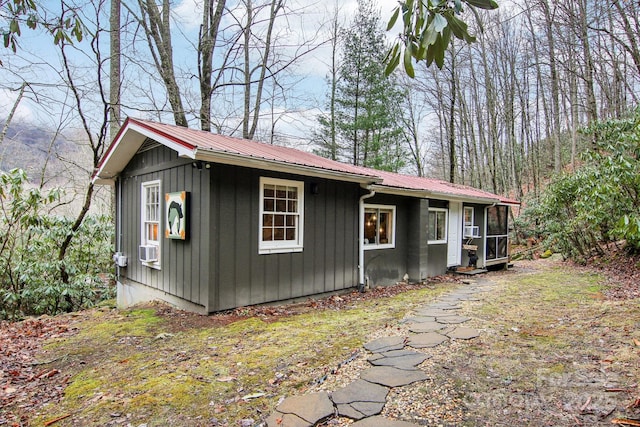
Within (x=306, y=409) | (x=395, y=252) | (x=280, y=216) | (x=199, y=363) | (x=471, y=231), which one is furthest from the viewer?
(x=471, y=231)

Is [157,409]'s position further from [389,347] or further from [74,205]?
[74,205]

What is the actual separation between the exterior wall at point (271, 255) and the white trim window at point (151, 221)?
6.51ft

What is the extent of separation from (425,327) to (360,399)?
214cm

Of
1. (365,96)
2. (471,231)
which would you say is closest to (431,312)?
(471,231)

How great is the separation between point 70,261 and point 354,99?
12.9 meters

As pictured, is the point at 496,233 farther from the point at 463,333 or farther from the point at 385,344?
the point at 385,344

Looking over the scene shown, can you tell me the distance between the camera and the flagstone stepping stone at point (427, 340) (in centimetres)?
375

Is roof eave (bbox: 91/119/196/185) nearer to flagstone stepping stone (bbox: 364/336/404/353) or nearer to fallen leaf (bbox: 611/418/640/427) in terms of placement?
flagstone stepping stone (bbox: 364/336/404/353)

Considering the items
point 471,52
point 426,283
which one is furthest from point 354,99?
point 426,283

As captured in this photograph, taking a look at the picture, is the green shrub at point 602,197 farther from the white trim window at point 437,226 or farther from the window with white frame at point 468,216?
the white trim window at point 437,226

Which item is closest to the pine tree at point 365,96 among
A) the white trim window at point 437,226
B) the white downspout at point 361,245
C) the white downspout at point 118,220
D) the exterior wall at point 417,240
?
the white trim window at point 437,226

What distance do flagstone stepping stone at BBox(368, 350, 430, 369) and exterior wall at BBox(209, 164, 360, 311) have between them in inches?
112

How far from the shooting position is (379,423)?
229cm

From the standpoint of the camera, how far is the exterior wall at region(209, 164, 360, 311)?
5398 mm
